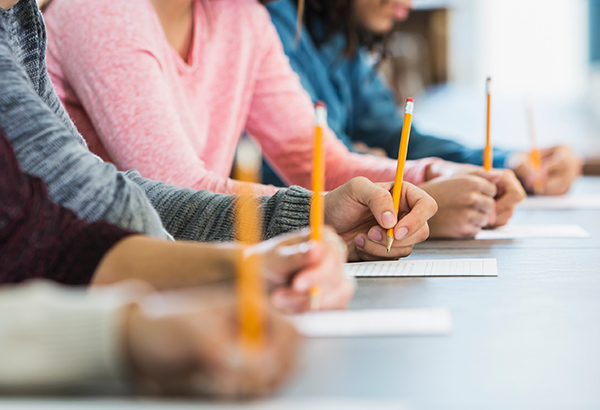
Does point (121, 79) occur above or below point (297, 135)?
above

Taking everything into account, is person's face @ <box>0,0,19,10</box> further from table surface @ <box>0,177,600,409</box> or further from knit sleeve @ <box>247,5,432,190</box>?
knit sleeve @ <box>247,5,432,190</box>

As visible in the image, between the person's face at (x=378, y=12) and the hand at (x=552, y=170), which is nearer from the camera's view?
the hand at (x=552, y=170)

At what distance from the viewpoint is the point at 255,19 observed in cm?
124

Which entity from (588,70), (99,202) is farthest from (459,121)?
(99,202)

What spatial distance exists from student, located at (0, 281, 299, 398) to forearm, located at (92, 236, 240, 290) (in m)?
0.09

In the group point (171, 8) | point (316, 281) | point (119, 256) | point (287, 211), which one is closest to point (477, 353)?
point (316, 281)

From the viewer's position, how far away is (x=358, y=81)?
6.00 feet

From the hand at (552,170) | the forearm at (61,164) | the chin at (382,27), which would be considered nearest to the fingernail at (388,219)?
the forearm at (61,164)

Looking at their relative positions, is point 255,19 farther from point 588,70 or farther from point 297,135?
point 588,70

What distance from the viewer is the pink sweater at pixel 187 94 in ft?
2.97

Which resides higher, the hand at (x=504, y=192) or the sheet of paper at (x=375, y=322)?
the sheet of paper at (x=375, y=322)

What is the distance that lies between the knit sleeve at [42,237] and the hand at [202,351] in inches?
4.7

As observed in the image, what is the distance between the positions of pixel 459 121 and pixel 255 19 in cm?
312

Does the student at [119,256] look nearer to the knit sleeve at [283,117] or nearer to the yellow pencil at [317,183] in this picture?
the yellow pencil at [317,183]
